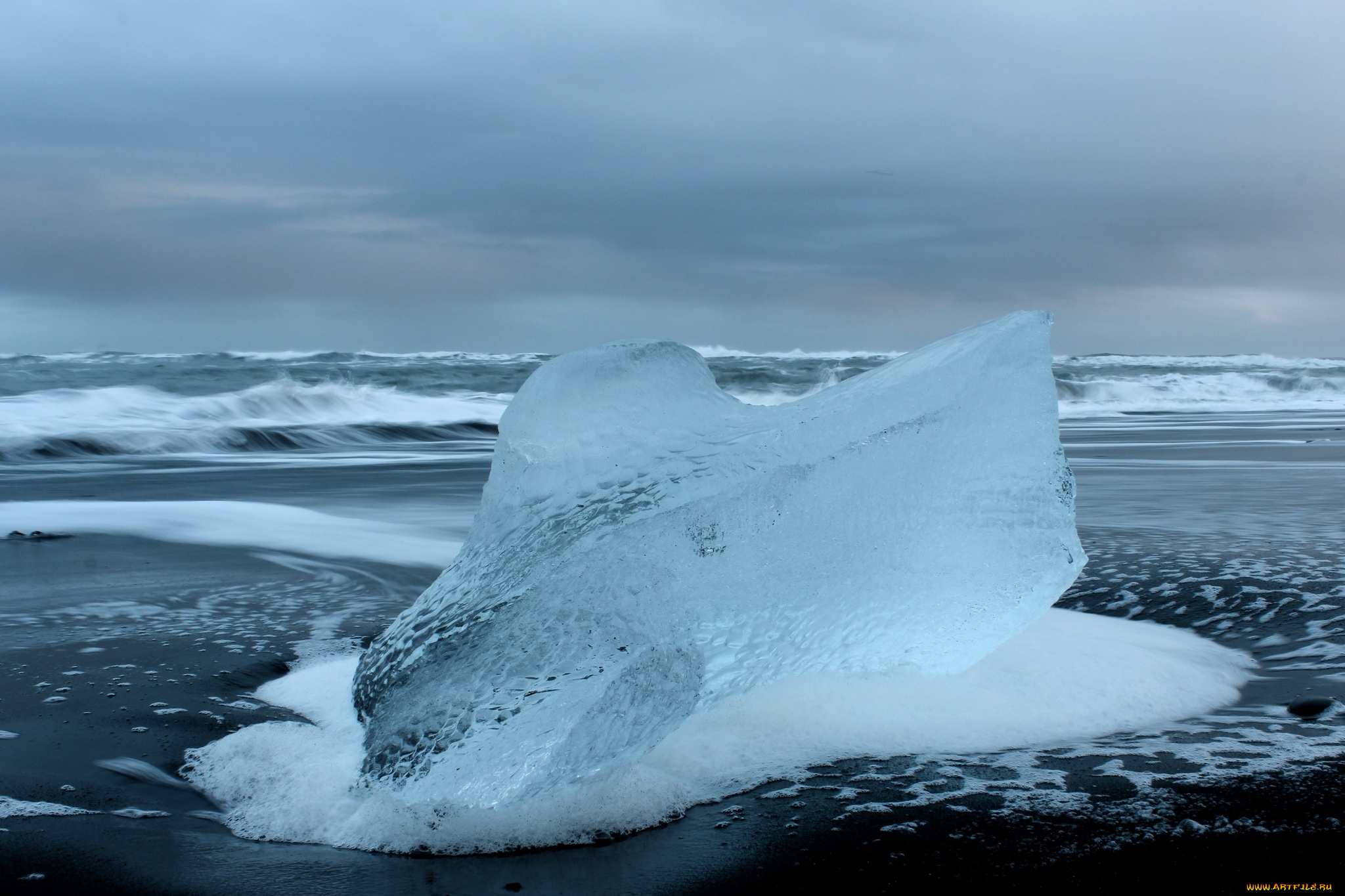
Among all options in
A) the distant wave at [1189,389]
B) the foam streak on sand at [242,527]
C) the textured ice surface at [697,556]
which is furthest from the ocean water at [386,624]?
the distant wave at [1189,389]

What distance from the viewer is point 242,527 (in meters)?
5.54

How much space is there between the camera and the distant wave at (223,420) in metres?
11.4

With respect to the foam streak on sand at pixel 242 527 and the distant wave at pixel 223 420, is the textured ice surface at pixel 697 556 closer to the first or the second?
the foam streak on sand at pixel 242 527

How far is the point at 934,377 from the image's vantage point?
7.87 ft

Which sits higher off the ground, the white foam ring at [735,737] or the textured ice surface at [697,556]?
the textured ice surface at [697,556]

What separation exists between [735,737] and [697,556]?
1.32 ft

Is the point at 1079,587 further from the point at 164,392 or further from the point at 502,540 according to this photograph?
the point at 164,392

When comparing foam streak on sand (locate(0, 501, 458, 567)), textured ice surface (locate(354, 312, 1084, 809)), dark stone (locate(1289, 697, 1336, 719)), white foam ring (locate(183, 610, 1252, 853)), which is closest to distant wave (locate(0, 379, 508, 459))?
foam streak on sand (locate(0, 501, 458, 567))

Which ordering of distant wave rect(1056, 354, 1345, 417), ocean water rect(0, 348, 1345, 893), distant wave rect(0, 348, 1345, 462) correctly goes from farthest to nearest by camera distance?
distant wave rect(1056, 354, 1345, 417)
distant wave rect(0, 348, 1345, 462)
ocean water rect(0, 348, 1345, 893)

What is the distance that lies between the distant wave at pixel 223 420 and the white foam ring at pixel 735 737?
9725mm

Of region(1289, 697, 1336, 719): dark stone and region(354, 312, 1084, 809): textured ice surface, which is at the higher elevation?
region(354, 312, 1084, 809): textured ice surface

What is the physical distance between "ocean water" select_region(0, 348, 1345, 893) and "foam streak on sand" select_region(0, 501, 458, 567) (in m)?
0.03

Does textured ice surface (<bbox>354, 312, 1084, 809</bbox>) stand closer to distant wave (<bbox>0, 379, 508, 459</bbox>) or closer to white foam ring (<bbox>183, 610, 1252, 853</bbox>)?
white foam ring (<bbox>183, 610, 1252, 853</bbox>)

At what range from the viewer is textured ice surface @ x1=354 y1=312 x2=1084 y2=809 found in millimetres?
Result: 1964
